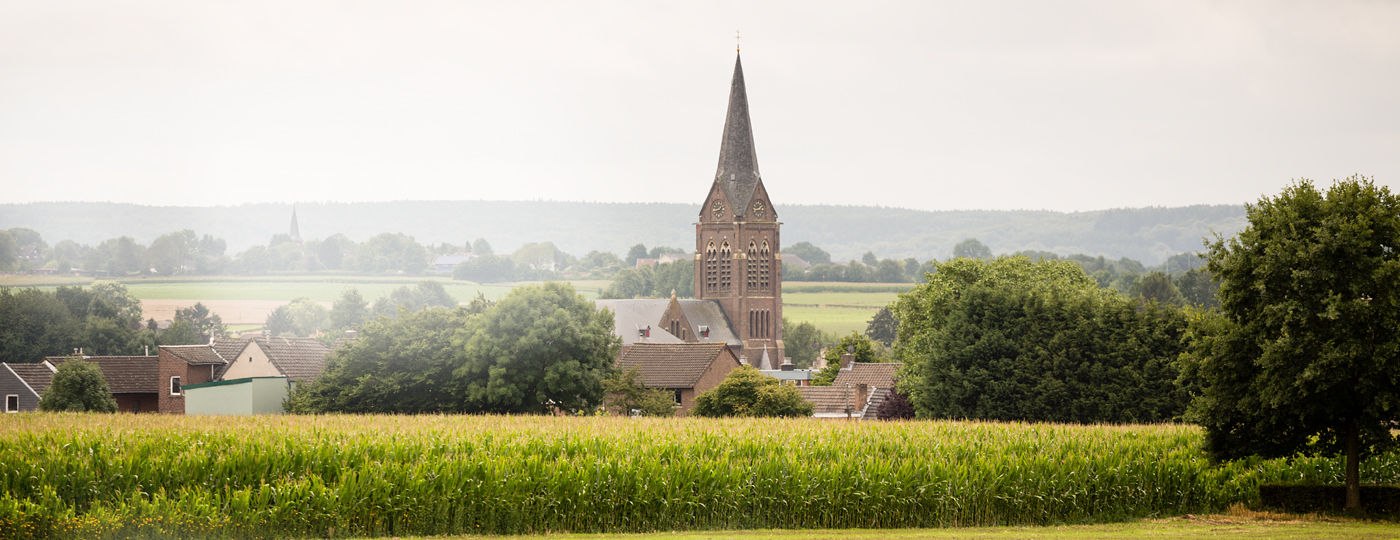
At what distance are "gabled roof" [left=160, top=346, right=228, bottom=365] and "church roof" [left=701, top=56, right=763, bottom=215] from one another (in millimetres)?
67430

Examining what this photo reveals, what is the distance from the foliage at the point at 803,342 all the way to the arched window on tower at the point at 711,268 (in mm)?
36966

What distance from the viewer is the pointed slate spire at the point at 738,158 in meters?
135

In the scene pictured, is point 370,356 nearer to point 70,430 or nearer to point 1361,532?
point 70,430

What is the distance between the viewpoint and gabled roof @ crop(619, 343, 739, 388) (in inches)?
3290

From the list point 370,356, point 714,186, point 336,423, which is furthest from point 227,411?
point 714,186

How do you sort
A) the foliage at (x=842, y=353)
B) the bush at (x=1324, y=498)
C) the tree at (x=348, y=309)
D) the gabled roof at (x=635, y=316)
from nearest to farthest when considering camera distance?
the bush at (x=1324, y=498) < the foliage at (x=842, y=353) < the gabled roof at (x=635, y=316) < the tree at (x=348, y=309)

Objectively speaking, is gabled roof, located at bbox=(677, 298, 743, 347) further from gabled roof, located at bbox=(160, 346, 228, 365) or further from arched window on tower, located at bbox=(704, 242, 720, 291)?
gabled roof, located at bbox=(160, 346, 228, 365)

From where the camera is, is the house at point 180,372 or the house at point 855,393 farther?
the house at point 855,393

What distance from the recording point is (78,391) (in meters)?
71.8

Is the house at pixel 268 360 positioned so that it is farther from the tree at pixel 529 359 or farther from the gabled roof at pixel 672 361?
the gabled roof at pixel 672 361

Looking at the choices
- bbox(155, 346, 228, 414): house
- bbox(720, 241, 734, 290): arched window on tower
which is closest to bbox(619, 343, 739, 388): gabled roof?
bbox(155, 346, 228, 414): house

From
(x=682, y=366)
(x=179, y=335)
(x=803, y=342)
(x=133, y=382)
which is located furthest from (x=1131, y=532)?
(x=803, y=342)

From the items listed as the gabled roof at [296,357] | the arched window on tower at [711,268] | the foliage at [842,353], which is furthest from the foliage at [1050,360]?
the arched window on tower at [711,268]

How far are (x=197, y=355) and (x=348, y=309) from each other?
300 feet
